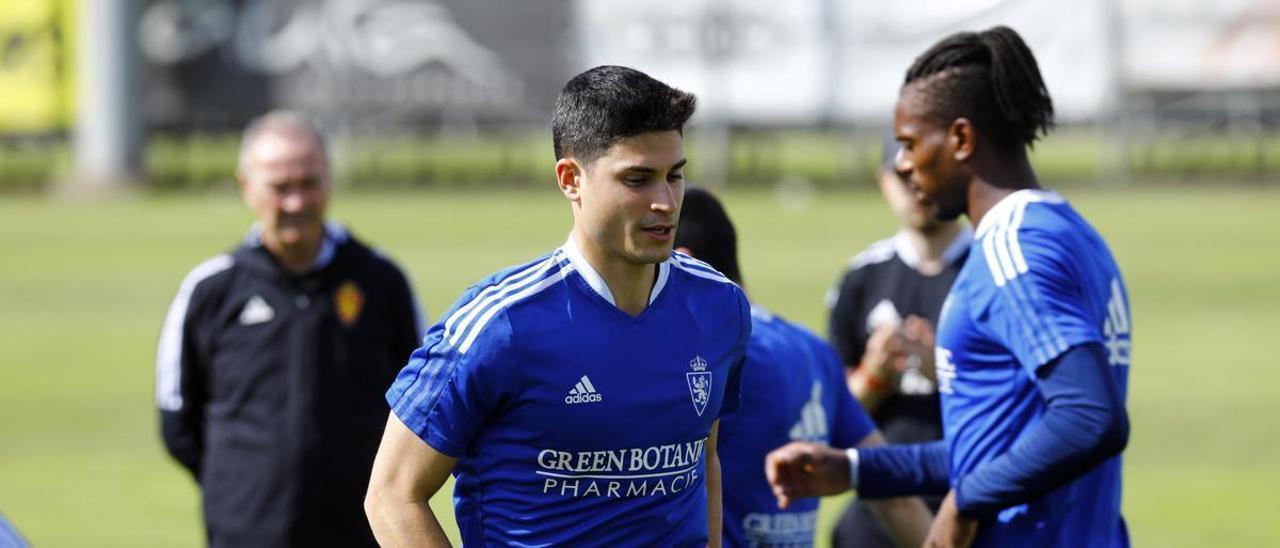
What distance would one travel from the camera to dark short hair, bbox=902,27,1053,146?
184 inches

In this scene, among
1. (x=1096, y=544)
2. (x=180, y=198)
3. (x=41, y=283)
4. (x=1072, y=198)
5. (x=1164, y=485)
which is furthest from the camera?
(x=180, y=198)

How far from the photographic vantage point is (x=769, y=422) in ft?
16.7

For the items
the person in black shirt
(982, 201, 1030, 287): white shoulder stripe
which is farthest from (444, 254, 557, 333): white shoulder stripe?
the person in black shirt

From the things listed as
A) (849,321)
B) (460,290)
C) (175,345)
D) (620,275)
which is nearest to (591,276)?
(620,275)

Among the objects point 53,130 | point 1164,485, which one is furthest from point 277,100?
point 1164,485

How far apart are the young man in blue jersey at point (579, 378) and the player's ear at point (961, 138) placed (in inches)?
36.7

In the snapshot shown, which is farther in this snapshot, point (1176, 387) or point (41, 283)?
point (41, 283)

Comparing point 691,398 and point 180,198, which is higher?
point 691,398

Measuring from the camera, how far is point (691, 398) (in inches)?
161

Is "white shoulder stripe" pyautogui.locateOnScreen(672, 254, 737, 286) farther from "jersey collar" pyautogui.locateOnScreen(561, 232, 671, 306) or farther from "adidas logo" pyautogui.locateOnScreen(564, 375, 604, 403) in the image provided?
"adidas logo" pyautogui.locateOnScreen(564, 375, 604, 403)

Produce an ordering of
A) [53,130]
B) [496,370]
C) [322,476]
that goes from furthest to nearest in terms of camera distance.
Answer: [53,130] < [322,476] < [496,370]

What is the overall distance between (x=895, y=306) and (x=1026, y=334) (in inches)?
106

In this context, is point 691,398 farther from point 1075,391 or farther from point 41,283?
point 41,283

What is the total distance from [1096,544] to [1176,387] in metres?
10.8
